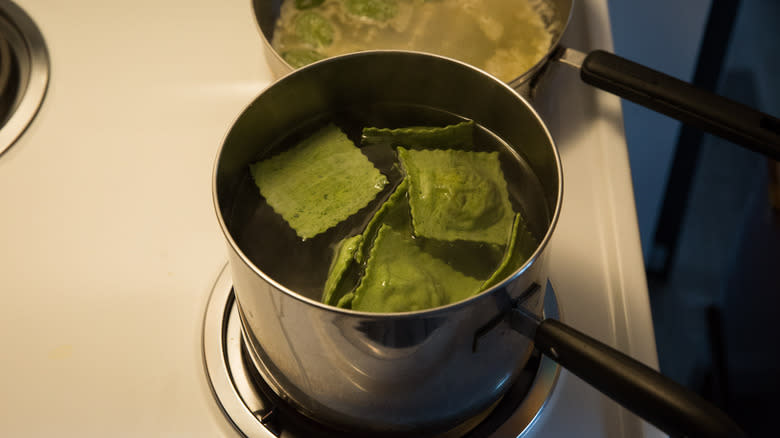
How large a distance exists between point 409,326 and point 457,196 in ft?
0.60

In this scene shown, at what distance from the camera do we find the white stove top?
1.62 ft

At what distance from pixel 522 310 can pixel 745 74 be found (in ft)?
3.39

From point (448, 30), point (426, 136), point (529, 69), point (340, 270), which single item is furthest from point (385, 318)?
point (448, 30)

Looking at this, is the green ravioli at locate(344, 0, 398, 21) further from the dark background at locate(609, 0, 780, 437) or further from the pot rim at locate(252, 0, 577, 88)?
the dark background at locate(609, 0, 780, 437)

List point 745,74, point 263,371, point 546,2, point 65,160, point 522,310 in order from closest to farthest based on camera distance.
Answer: point 522,310 → point 263,371 → point 65,160 → point 546,2 → point 745,74

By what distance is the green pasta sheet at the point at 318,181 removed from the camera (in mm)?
517

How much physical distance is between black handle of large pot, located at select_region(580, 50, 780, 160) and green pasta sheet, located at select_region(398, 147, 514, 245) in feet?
0.47

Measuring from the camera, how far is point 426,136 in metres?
0.55

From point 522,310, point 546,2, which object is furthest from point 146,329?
point 546,2

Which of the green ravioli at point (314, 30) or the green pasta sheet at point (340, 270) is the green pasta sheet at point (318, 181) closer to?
the green pasta sheet at point (340, 270)

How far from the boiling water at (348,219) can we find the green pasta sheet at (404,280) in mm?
18

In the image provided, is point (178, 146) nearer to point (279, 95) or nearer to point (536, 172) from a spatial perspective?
point (279, 95)

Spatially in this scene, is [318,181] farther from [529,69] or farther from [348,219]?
[529,69]

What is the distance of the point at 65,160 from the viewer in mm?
615
